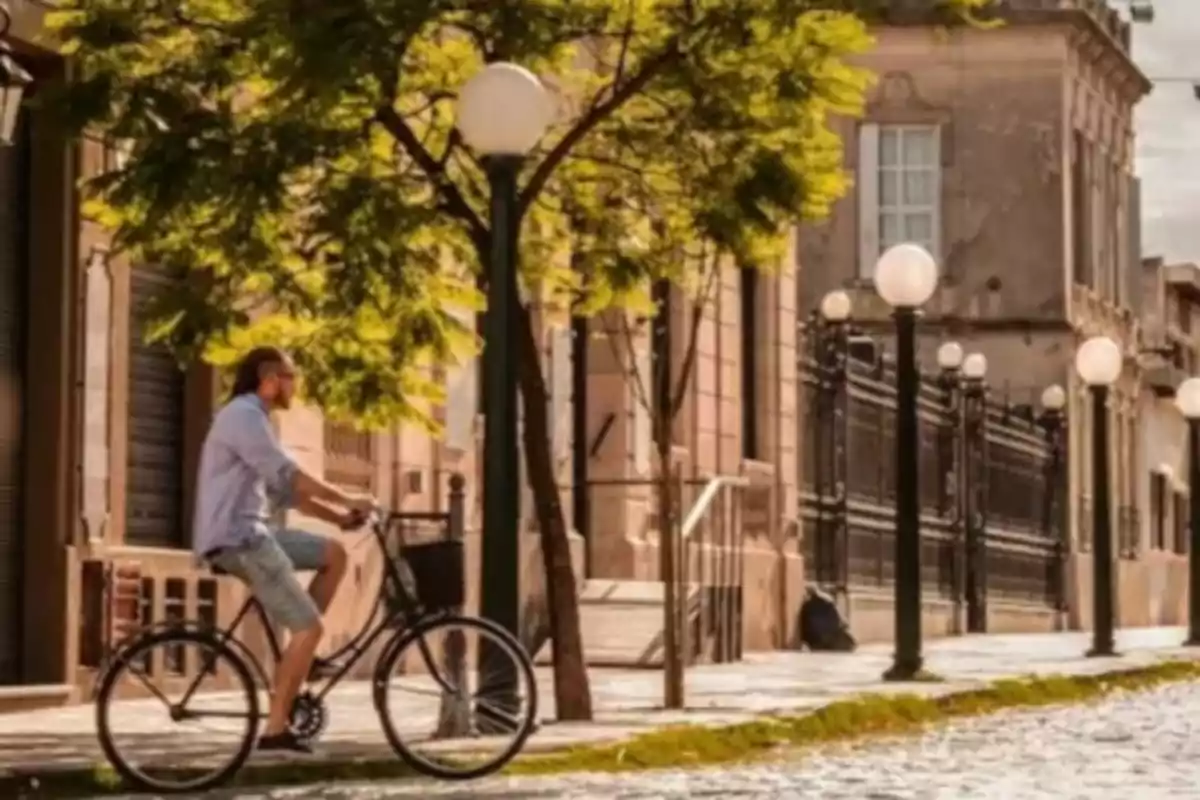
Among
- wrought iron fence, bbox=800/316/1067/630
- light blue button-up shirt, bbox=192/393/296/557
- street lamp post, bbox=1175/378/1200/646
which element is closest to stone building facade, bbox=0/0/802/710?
light blue button-up shirt, bbox=192/393/296/557

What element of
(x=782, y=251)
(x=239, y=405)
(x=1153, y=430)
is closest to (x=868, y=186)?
(x=1153, y=430)

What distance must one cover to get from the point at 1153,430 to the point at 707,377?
1308 inches

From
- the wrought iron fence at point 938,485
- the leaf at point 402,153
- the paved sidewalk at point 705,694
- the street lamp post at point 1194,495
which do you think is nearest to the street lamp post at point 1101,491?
the paved sidewalk at point 705,694

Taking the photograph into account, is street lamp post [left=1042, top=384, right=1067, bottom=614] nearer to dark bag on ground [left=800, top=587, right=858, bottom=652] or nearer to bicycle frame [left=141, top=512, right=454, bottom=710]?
dark bag on ground [left=800, top=587, right=858, bottom=652]

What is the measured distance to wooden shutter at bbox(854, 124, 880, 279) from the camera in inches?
1973

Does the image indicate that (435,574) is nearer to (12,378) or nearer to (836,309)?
(12,378)

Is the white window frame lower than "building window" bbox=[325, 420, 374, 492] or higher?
higher

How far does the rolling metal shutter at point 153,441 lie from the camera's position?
67.6 ft

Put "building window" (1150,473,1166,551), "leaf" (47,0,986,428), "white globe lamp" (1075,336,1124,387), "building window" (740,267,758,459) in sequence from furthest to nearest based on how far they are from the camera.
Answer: "building window" (1150,473,1166,551) < "building window" (740,267,758,459) < "white globe lamp" (1075,336,1124,387) < "leaf" (47,0,986,428)

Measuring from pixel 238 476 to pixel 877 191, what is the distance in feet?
126

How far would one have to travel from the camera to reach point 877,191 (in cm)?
5075

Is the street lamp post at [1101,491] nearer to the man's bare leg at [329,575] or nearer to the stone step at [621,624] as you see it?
the stone step at [621,624]

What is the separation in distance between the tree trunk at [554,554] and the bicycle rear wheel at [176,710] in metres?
3.69

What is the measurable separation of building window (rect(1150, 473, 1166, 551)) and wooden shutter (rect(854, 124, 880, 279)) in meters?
12.6
